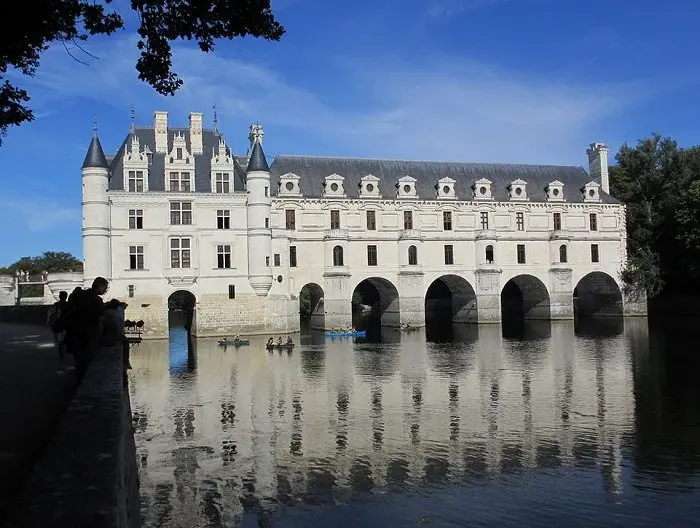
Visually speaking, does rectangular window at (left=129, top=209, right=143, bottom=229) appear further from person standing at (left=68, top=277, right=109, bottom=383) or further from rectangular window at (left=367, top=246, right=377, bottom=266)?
person standing at (left=68, top=277, right=109, bottom=383)

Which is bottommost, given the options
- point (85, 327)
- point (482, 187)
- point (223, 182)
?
point (85, 327)

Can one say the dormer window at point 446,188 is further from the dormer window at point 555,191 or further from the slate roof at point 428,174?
the dormer window at point 555,191

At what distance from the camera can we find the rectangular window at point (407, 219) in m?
48.9

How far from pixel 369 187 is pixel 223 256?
12.6 metres

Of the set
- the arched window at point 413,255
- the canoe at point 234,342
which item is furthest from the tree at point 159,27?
the arched window at point 413,255

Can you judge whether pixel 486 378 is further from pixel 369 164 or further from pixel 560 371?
pixel 369 164

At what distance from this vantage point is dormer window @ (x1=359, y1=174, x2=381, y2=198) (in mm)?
48094

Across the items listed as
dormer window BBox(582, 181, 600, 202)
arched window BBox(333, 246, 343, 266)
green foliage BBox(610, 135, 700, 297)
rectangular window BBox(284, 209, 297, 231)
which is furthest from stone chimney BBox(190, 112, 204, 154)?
green foliage BBox(610, 135, 700, 297)

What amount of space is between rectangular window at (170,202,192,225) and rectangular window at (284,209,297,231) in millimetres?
7148

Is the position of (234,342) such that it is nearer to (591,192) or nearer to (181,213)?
(181,213)

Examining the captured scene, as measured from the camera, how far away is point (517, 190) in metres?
51.8

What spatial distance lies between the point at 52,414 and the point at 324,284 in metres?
37.4

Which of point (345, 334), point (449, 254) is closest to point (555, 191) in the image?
point (449, 254)

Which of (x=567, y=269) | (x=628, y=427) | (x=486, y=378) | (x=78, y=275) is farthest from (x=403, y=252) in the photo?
(x=628, y=427)
